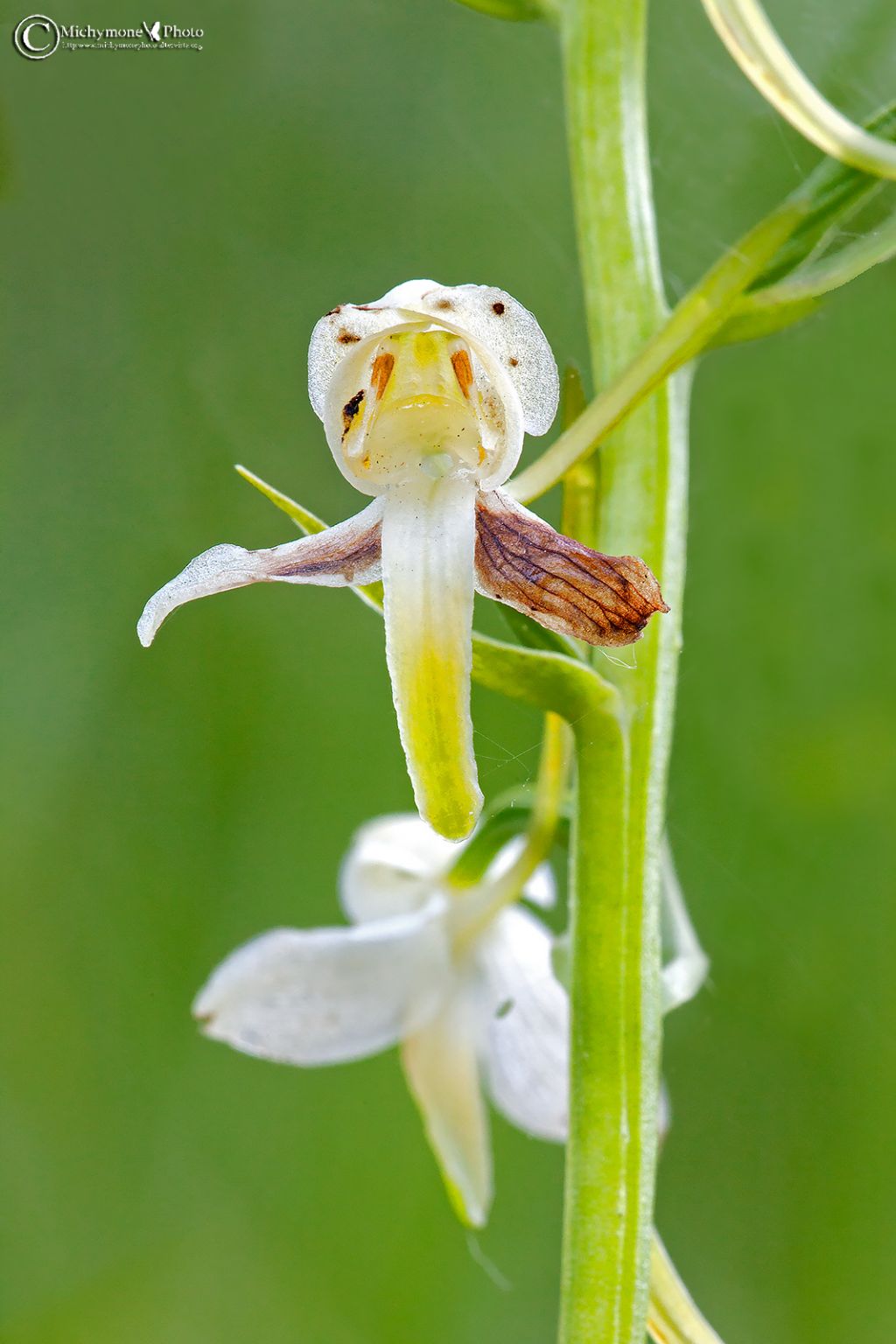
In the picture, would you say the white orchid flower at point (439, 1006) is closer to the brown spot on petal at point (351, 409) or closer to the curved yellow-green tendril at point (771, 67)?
the brown spot on petal at point (351, 409)

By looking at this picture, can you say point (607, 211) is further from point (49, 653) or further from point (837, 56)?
point (49, 653)

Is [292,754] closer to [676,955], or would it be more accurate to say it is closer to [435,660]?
[676,955]

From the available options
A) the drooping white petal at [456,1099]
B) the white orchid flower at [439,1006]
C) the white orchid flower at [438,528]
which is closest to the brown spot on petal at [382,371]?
the white orchid flower at [438,528]

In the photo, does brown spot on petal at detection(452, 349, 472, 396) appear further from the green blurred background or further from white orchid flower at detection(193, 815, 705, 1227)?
the green blurred background

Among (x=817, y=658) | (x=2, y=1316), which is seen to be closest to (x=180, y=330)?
(x=817, y=658)

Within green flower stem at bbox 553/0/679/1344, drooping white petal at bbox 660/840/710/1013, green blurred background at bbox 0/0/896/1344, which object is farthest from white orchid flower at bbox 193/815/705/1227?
green blurred background at bbox 0/0/896/1344

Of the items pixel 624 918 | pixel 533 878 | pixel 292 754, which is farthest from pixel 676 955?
pixel 292 754

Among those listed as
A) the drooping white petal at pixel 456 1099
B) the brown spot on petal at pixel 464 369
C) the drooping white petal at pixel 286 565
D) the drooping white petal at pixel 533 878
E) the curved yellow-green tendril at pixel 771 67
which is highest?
the curved yellow-green tendril at pixel 771 67

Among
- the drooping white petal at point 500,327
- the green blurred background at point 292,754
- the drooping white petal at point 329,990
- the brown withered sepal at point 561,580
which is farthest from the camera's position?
the green blurred background at point 292,754
